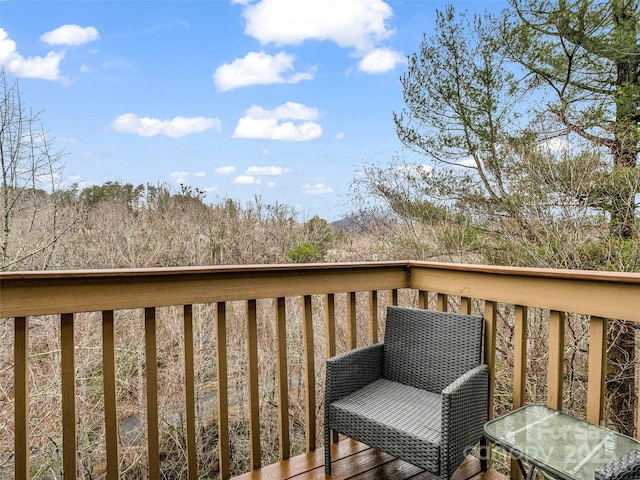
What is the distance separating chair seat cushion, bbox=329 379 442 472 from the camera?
175 cm

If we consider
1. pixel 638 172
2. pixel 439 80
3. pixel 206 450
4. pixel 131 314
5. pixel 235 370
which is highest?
pixel 439 80

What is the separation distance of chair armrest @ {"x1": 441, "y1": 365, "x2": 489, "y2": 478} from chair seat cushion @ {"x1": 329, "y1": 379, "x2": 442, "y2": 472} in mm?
52

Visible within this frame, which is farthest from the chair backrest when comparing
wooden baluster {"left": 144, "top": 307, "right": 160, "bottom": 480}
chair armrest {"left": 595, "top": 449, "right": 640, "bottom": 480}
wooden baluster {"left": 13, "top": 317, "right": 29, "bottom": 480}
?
Answer: wooden baluster {"left": 13, "top": 317, "right": 29, "bottom": 480}

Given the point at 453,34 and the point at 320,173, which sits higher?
the point at 453,34

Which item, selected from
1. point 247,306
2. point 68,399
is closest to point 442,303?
point 247,306

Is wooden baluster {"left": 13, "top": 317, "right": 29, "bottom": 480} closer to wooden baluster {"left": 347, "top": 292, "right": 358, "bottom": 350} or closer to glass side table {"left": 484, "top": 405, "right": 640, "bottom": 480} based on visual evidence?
wooden baluster {"left": 347, "top": 292, "right": 358, "bottom": 350}

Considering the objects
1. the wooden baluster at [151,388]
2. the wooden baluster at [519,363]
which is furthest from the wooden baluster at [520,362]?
the wooden baluster at [151,388]

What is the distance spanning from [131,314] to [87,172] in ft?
6.79

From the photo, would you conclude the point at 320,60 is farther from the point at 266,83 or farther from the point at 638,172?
the point at 638,172

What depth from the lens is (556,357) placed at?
195 cm

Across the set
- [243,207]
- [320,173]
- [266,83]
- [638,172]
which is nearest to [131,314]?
[243,207]

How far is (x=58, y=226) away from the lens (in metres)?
5.33

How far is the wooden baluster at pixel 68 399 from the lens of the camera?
168 cm

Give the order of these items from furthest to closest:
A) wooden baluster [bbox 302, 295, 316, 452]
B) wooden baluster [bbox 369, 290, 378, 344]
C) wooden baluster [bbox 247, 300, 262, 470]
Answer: wooden baluster [bbox 369, 290, 378, 344] < wooden baluster [bbox 302, 295, 316, 452] < wooden baluster [bbox 247, 300, 262, 470]
